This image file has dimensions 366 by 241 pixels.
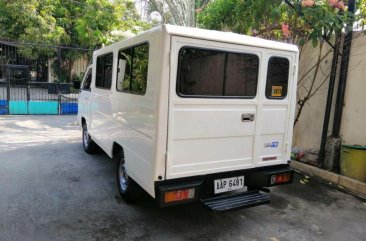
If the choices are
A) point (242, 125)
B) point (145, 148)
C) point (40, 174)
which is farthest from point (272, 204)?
point (40, 174)

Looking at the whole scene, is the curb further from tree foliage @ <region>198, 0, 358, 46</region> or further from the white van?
tree foliage @ <region>198, 0, 358, 46</region>

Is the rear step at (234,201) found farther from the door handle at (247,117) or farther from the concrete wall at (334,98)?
the concrete wall at (334,98)

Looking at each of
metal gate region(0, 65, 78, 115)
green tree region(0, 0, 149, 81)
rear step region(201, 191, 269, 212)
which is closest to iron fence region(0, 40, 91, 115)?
metal gate region(0, 65, 78, 115)

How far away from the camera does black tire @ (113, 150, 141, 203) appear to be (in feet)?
13.4

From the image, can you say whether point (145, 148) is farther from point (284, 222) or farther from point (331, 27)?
point (331, 27)

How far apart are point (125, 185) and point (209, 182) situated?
134cm

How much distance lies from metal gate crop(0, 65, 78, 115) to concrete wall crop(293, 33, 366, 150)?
8.33 m

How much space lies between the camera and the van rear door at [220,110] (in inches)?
126

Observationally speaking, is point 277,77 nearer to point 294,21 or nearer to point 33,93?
point 294,21

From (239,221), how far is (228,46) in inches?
83.1

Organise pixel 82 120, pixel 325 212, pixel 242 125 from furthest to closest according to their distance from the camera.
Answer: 1. pixel 82 120
2. pixel 325 212
3. pixel 242 125

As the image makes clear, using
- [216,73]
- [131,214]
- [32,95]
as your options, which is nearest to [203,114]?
[216,73]

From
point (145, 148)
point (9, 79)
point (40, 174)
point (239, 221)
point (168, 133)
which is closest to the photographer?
point (168, 133)

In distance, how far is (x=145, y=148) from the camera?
3.38m
